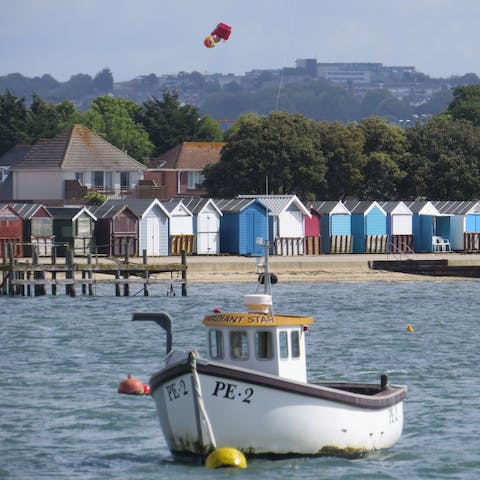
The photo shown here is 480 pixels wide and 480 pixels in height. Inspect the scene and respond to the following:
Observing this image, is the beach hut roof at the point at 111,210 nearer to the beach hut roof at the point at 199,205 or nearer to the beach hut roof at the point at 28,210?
the beach hut roof at the point at 28,210

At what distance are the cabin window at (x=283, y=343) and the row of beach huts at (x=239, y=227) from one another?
2172 inches

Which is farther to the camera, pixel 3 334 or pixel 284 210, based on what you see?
pixel 284 210

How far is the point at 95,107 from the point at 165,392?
167 meters

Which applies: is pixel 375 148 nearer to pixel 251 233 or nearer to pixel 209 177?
pixel 209 177

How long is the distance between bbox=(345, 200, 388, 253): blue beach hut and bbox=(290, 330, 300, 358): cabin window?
241 ft

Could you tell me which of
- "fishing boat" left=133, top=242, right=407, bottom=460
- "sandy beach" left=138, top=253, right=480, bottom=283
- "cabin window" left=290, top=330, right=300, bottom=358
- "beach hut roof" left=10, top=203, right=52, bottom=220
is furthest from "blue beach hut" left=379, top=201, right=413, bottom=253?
"cabin window" left=290, top=330, right=300, bottom=358

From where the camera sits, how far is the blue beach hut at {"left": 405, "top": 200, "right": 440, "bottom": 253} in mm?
109812

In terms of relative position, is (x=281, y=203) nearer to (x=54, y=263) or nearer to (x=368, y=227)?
(x=368, y=227)

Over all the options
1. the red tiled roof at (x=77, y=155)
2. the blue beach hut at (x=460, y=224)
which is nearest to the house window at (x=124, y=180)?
the red tiled roof at (x=77, y=155)

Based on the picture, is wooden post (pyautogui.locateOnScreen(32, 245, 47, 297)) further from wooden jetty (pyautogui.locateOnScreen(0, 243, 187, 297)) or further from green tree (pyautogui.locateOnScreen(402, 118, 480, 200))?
green tree (pyautogui.locateOnScreen(402, 118, 480, 200))

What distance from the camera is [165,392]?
1275 inches

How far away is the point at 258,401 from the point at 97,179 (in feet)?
309

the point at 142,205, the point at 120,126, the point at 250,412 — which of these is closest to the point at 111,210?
the point at 142,205

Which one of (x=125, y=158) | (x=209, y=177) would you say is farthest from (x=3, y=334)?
(x=125, y=158)
